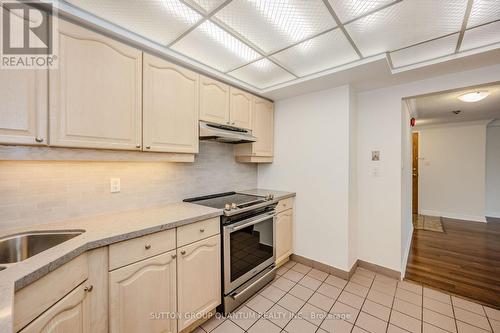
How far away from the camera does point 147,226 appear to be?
1.35 metres

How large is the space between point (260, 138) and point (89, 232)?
199cm

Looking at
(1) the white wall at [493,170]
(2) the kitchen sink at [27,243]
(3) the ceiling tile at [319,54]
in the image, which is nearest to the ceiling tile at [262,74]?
(3) the ceiling tile at [319,54]

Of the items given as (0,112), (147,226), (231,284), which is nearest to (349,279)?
(231,284)

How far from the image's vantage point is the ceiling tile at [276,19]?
1.32m

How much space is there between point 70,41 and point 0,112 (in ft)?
1.82

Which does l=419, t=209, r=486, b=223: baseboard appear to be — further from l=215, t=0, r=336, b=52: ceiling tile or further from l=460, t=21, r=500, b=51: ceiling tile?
l=215, t=0, r=336, b=52: ceiling tile

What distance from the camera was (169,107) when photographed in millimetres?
1761

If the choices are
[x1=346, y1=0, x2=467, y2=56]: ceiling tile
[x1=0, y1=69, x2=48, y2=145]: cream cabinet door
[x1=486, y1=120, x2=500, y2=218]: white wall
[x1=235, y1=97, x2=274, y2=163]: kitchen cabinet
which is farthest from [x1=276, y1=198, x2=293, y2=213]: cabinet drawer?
[x1=486, y1=120, x2=500, y2=218]: white wall

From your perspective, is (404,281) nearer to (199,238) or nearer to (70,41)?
(199,238)

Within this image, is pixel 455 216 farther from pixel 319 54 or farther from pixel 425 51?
pixel 319 54

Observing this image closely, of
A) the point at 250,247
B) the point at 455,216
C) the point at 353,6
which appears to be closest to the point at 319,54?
the point at 353,6

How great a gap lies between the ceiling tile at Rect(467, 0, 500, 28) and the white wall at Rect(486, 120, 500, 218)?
5110 millimetres

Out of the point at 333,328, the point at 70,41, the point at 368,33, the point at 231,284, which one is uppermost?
the point at 368,33

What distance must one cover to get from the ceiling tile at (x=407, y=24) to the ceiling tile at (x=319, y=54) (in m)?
0.11
